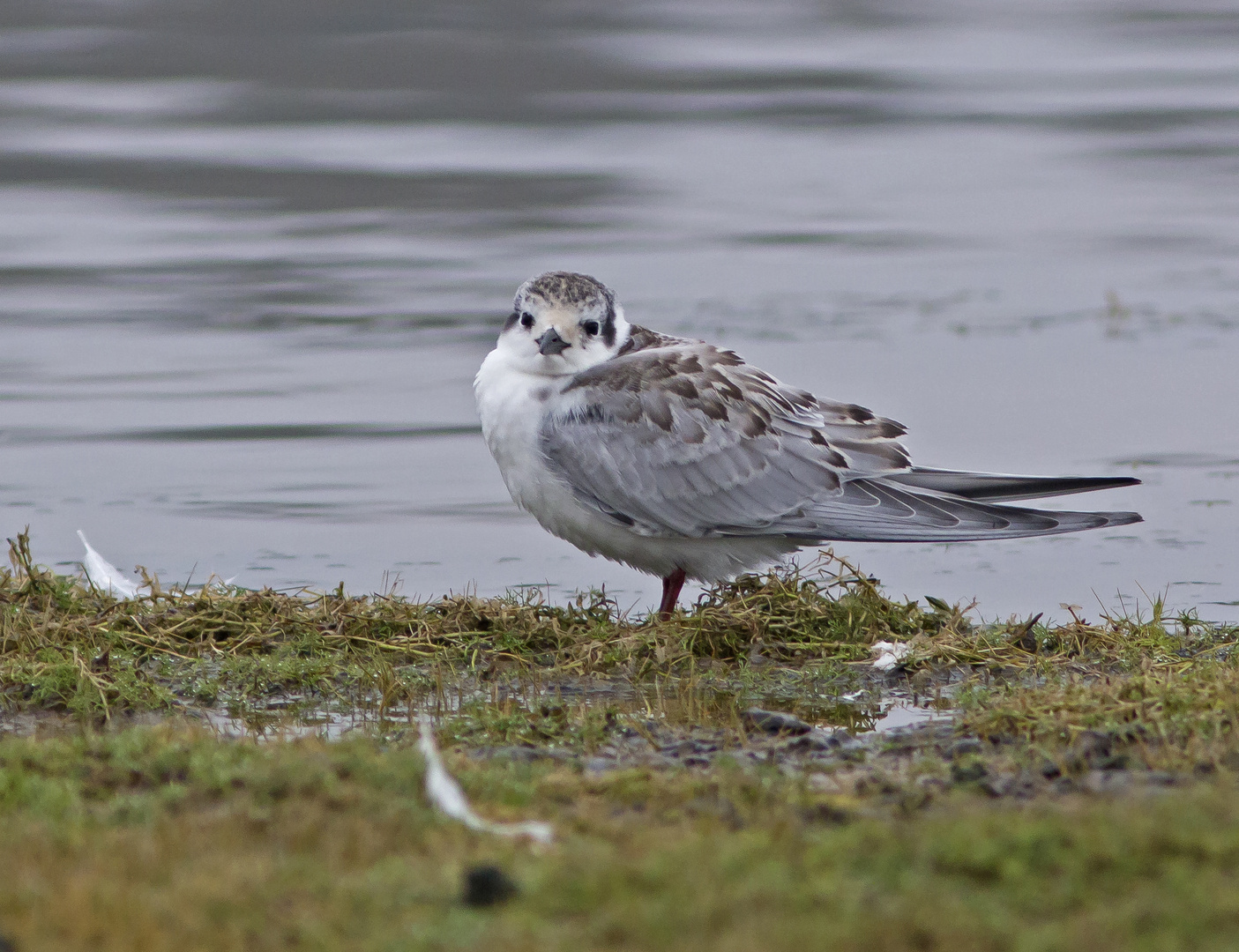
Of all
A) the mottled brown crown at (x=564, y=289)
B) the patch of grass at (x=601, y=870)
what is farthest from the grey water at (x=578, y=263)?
the patch of grass at (x=601, y=870)

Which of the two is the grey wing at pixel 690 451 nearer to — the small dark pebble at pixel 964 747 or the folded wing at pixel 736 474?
the folded wing at pixel 736 474

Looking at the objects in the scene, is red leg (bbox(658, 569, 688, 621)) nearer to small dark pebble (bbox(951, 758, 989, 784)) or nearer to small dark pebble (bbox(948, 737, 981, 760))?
small dark pebble (bbox(948, 737, 981, 760))

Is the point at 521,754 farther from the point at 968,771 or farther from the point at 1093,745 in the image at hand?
the point at 1093,745

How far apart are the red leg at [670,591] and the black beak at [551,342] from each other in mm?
1124

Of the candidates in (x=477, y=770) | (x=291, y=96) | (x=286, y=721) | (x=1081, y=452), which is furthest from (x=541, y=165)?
(x=477, y=770)

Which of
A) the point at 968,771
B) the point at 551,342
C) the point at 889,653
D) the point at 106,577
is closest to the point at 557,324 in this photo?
the point at 551,342

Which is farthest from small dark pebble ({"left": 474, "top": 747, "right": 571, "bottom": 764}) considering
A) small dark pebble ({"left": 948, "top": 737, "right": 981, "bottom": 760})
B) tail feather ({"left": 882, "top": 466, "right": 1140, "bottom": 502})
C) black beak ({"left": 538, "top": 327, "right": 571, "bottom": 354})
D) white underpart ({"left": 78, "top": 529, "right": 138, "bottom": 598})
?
white underpart ({"left": 78, "top": 529, "right": 138, "bottom": 598})

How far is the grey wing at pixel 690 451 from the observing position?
24.9ft

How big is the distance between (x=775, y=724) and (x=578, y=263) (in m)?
9.78

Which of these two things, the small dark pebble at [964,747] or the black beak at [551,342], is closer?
the small dark pebble at [964,747]

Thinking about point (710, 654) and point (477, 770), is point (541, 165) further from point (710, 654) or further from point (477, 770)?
point (477, 770)

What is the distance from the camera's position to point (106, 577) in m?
8.20

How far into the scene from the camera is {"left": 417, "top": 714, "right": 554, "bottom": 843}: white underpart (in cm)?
435

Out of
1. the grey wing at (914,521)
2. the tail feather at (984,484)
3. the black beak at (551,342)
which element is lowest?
the grey wing at (914,521)
